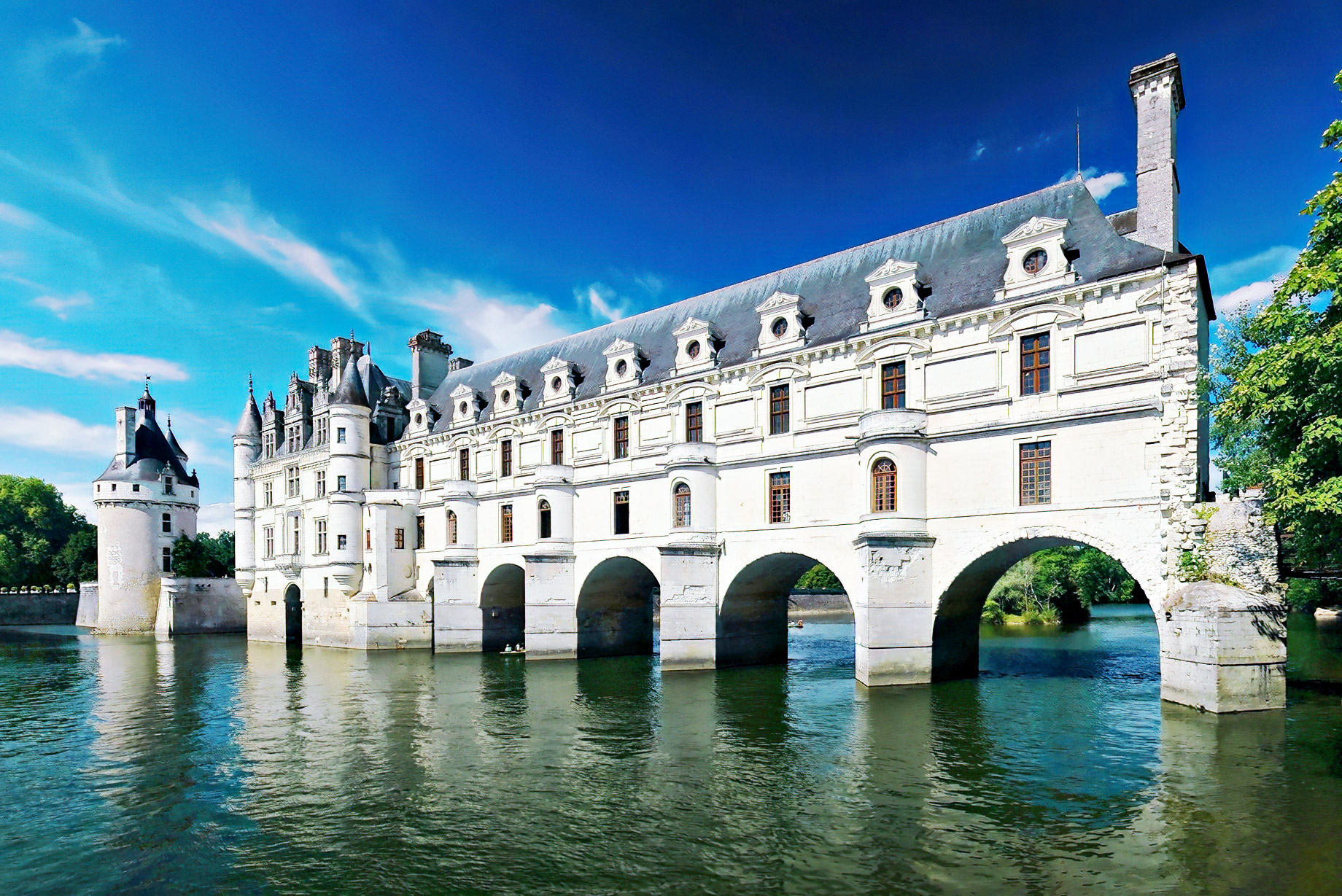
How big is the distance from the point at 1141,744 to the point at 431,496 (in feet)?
116

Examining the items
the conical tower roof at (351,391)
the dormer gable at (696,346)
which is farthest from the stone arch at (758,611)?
the conical tower roof at (351,391)

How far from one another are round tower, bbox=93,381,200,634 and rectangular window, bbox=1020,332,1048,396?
205 feet

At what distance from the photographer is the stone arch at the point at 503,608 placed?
40.8 metres

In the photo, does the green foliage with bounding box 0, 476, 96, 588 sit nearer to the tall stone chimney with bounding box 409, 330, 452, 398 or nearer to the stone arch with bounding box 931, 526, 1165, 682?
the tall stone chimney with bounding box 409, 330, 452, 398

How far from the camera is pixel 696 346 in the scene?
110 feet

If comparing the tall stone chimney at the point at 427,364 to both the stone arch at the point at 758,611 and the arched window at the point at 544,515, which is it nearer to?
the arched window at the point at 544,515

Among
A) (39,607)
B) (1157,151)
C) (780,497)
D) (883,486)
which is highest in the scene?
(1157,151)

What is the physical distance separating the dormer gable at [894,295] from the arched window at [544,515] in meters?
17.4

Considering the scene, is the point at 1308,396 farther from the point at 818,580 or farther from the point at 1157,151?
the point at 818,580

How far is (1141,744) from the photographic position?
57.9 ft

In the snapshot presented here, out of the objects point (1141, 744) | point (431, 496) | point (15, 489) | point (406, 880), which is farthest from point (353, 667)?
point (15, 489)

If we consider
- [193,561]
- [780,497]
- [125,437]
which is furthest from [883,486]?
[125,437]

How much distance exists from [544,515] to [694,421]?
9.56m

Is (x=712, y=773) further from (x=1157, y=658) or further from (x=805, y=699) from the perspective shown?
(x=1157, y=658)
